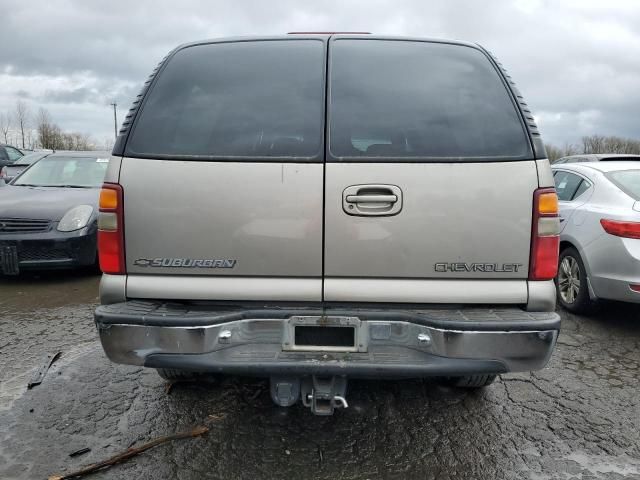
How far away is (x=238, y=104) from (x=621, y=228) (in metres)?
3.20

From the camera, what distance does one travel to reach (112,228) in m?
2.13

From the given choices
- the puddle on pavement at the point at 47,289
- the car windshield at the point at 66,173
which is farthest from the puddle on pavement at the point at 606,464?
the car windshield at the point at 66,173

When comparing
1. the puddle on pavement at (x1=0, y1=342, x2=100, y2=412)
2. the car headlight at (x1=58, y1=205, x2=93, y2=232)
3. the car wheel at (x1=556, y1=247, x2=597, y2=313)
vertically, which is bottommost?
the puddle on pavement at (x1=0, y1=342, x2=100, y2=412)

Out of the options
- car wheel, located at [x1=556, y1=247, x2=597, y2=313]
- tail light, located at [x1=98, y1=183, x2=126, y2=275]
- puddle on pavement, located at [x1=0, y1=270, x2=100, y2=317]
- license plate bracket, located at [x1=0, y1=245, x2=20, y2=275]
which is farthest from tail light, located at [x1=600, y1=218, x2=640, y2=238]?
license plate bracket, located at [x1=0, y1=245, x2=20, y2=275]

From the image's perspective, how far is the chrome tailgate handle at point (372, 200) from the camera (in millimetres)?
2066

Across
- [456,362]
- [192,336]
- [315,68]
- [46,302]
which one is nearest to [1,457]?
[192,336]

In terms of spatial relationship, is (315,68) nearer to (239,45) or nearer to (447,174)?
(239,45)

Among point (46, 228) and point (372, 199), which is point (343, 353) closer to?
point (372, 199)

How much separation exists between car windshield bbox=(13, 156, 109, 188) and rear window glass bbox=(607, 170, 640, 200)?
228 inches

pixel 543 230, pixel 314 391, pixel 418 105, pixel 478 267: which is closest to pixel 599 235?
pixel 543 230

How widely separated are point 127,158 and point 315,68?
3.14ft

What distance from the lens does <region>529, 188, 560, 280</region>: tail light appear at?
6.79ft

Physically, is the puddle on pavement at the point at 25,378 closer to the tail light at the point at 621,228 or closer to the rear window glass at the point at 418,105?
the rear window glass at the point at 418,105

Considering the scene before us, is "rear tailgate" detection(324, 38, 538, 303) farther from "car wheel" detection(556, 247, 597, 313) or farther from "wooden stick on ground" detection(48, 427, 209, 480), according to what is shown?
"car wheel" detection(556, 247, 597, 313)
